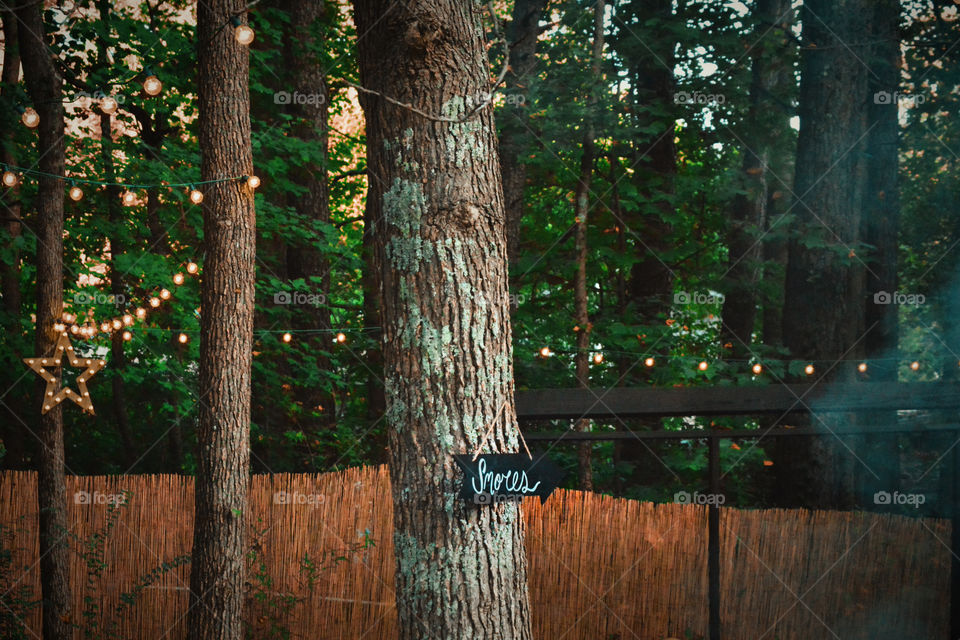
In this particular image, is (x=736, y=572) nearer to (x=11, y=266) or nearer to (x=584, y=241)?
(x=584, y=241)

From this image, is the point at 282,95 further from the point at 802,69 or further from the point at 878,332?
the point at 878,332

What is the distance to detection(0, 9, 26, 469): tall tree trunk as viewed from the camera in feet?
26.1

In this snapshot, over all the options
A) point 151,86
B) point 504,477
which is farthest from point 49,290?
point 504,477

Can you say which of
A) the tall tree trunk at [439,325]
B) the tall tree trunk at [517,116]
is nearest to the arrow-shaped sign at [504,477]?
the tall tree trunk at [439,325]

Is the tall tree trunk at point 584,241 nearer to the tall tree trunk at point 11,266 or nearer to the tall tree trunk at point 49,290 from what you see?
the tall tree trunk at point 49,290

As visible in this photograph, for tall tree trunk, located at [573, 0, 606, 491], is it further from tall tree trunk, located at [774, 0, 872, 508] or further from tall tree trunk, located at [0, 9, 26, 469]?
tall tree trunk, located at [0, 9, 26, 469]

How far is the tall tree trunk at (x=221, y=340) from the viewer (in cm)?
504

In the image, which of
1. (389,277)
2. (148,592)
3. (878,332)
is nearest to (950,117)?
(878,332)

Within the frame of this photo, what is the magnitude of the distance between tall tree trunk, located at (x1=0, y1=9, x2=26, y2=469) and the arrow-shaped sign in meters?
7.19

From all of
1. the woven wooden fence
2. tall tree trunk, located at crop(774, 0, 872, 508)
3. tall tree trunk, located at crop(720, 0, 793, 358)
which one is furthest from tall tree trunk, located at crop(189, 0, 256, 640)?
tall tree trunk, located at crop(774, 0, 872, 508)

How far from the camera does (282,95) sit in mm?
8031

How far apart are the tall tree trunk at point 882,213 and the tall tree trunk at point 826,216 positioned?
0.30 metres

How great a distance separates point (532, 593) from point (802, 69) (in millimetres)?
6326

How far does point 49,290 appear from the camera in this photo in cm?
563
